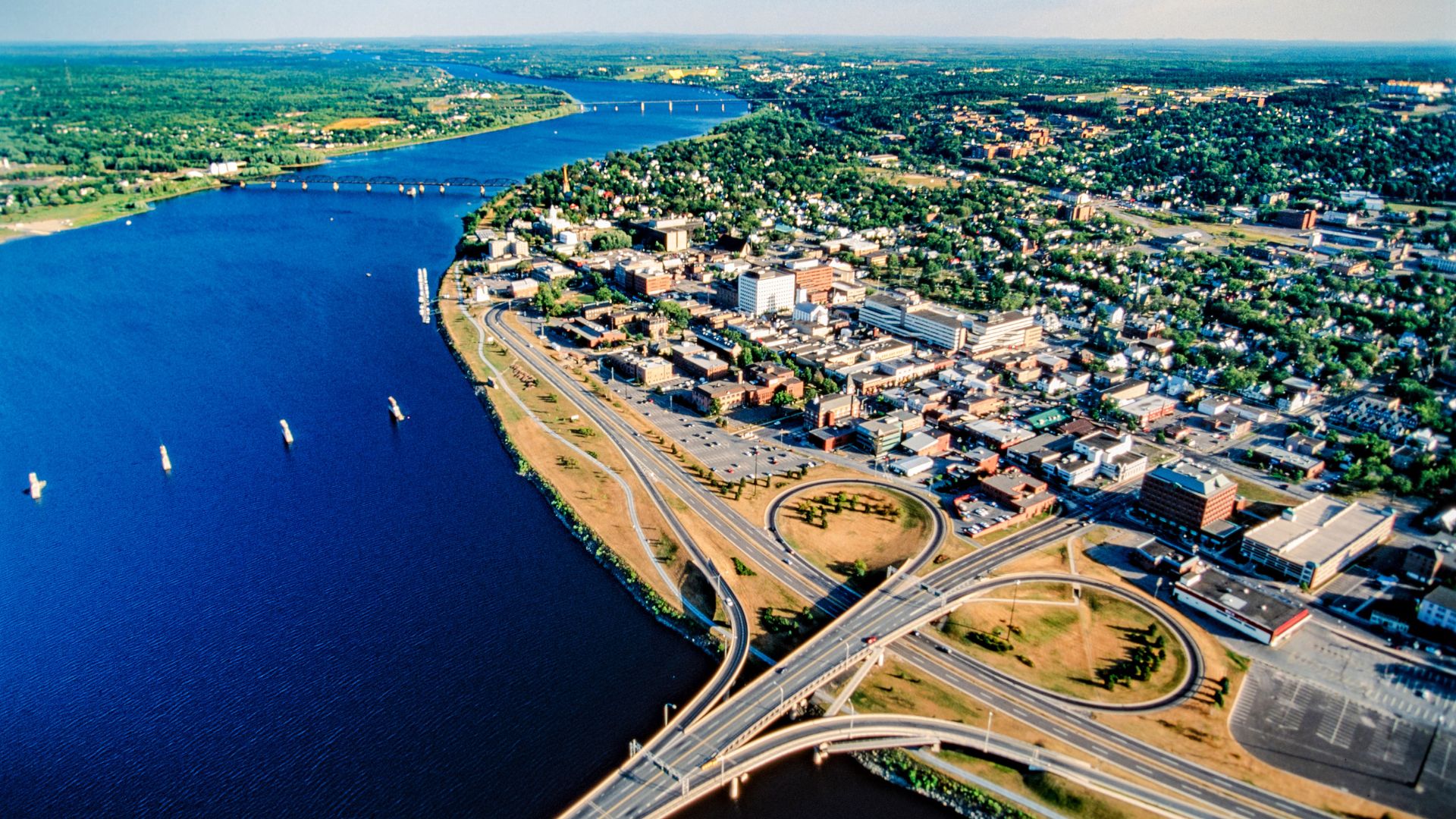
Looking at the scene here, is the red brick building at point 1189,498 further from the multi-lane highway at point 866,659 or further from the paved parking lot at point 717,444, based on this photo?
the paved parking lot at point 717,444

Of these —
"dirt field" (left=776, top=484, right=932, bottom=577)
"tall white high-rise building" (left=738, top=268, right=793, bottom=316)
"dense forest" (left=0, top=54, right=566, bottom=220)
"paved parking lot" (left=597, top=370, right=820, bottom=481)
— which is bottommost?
"dirt field" (left=776, top=484, right=932, bottom=577)

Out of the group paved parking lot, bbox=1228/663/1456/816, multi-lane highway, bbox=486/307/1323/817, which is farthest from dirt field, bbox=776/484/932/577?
paved parking lot, bbox=1228/663/1456/816

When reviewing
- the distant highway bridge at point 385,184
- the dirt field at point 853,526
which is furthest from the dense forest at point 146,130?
the dirt field at point 853,526

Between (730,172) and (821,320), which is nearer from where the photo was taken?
(821,320)

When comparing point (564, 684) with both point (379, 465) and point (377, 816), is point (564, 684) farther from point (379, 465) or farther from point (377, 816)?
point (379, 465)

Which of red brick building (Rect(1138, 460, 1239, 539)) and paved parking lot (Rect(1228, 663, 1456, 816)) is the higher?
red brick building (Rect(1138, 460, 1239, 539))

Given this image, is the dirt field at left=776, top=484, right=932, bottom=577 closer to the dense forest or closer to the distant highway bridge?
the dense forest

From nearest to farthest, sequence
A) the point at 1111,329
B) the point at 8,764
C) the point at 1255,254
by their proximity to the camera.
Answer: the point at 8,764 < the point at 1111,329 < the point at 1255,254

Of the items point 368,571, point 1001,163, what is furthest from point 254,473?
point 1001,163
